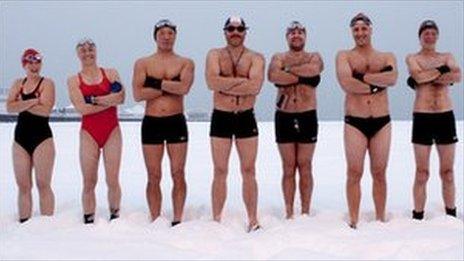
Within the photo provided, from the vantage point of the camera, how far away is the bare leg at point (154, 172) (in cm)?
653

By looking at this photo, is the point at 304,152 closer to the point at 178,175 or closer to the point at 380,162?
the point at 380,162

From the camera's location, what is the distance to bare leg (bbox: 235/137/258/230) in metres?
6.39

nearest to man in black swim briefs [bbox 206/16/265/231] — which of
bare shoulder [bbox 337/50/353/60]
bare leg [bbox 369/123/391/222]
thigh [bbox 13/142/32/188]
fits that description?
bare shoulder [bbox 337/50/353/60]

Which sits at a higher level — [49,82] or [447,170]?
[49,82]

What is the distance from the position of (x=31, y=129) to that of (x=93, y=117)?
0.76 meters

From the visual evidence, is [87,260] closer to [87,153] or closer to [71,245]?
[71,245]

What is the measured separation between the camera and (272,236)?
569 centimetres

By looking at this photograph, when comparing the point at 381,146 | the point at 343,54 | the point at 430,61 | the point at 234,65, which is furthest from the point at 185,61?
the point at 430,61

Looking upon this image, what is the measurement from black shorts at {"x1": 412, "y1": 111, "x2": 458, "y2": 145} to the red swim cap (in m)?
4.67

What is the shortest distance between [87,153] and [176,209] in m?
1.26

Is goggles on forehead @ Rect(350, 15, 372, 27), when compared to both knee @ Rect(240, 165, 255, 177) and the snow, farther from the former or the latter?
the snow

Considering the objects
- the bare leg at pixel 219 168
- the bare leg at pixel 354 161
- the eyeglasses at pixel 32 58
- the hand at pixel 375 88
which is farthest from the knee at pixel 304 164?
the eyeglasses at pixel 32 58

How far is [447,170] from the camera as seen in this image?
656 cm

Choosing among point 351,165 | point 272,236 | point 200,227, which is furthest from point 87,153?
point 351,165
